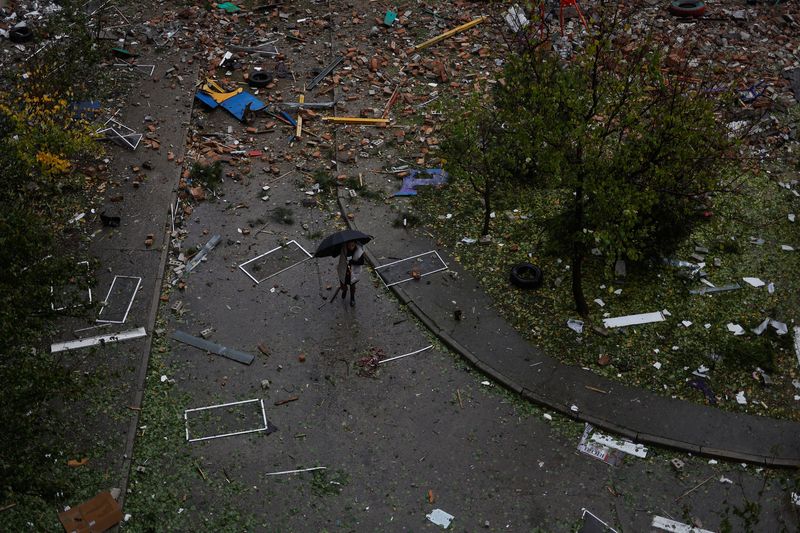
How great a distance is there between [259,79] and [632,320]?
995 cm

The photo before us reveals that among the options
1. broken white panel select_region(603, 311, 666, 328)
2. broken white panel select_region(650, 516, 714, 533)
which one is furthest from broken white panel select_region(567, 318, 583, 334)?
broken white panel select_region(650, 516, 714, 533)

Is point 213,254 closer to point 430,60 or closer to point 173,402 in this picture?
point 173,402

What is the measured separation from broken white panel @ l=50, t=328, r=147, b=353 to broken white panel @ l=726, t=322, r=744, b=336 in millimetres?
8961

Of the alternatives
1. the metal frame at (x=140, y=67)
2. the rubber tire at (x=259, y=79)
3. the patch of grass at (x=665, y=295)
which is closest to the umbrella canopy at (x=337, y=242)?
the patch of grass at (x=665, y=295)

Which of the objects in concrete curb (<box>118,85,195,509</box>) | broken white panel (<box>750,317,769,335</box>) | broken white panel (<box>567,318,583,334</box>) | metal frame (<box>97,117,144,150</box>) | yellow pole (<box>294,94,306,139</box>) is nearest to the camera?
concrete curb (<box>118,85,195,509</box>)

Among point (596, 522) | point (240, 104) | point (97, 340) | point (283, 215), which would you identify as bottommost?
point (97, 340)

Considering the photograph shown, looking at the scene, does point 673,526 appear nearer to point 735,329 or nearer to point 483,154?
point 735,329

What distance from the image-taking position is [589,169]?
32.9 ft

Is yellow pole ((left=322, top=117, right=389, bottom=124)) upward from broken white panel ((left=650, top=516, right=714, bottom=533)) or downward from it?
upward

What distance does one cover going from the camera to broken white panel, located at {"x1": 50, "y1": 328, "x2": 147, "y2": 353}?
36.7ft

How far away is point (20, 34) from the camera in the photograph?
18.3 metres

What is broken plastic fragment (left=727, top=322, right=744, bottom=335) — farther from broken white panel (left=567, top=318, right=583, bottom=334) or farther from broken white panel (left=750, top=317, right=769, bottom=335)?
broken white panel (left=567, top=318, right=583, bottom=334)

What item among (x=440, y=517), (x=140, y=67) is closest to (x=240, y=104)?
(x=140, y=67)

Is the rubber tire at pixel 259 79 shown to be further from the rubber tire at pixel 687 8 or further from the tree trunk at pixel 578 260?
the rubber tire at pixel 687 8
